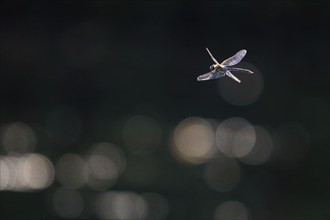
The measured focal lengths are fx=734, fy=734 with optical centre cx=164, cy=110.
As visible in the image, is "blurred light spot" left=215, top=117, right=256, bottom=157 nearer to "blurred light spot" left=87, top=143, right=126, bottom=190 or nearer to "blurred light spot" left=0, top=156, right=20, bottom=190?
"blurred light spot" left=87, top=143, right=126, bottom=190

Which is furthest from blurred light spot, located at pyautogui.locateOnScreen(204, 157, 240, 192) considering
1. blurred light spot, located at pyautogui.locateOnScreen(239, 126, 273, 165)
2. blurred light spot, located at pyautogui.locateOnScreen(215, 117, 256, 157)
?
blurred light spot, located at pyautogui.locateOnScreen(215, 117, 256, 157)

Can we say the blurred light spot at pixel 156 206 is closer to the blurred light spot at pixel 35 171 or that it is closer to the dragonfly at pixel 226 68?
the blurred light spot at pixel 35 171

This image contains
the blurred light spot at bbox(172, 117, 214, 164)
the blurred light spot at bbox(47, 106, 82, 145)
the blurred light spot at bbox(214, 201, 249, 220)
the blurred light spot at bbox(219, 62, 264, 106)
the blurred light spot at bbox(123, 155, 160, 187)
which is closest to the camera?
the blurred light spot at bbox(214, 201, 249, 220)

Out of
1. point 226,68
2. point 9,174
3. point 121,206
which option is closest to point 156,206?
point 121,206

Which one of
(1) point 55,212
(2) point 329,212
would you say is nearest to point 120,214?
(1) point 55,212

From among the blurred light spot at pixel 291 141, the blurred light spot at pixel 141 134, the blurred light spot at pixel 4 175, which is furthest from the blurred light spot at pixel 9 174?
the blurred light spot at pixel 291 141

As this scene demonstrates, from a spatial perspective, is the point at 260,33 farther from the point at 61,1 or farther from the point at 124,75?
the point at 61,1
